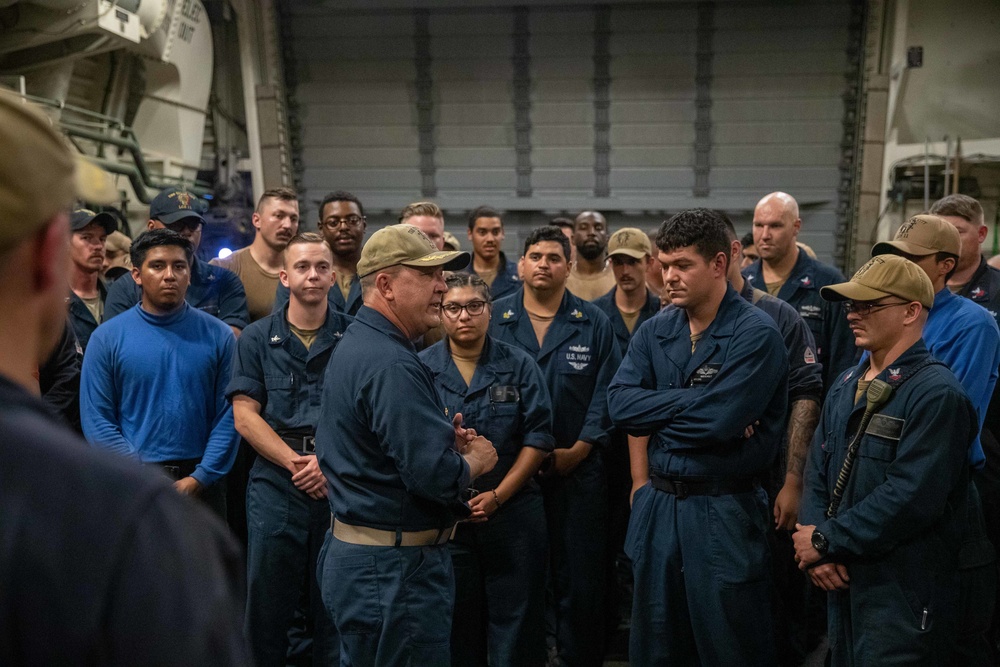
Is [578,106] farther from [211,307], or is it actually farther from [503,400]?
[503,400]

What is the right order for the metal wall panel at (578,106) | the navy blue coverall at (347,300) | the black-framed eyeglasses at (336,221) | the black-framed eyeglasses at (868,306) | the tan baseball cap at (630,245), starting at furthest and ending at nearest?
the metal wall panel at (578,106)
the black-framed eyeglasses at (336,221)
the tan baseball cap at (630,245)
the navy blue coverall at (347,300)
the black-framed eyeglasses at (868,306)

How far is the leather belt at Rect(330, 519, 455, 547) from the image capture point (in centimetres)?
264

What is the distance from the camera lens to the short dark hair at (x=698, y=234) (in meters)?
3.12

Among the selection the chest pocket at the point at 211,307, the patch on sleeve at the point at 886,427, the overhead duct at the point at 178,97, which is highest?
the overhead duct at the point at 178,97

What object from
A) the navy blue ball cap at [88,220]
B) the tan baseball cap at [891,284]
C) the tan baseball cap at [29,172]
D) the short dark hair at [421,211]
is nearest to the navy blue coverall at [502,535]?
the tan baseball cap at [891,284]

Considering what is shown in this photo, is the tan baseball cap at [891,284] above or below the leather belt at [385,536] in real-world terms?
above

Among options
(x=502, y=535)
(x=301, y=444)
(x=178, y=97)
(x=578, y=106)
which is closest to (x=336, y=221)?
(x=301, y=444)

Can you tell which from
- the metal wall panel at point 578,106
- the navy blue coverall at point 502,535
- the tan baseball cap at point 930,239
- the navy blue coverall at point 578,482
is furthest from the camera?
the metal wall panel at point 578,106

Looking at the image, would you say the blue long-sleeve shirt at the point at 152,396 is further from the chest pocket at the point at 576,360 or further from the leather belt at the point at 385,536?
the chest pocket at the point at 576,360

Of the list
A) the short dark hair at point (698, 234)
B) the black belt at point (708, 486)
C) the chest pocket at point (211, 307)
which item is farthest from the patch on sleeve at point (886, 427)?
the chest pocket at point (211, 307)

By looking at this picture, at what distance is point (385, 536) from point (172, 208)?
2.82m

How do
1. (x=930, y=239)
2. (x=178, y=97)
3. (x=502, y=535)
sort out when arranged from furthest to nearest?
(x=178, y=97)
(x=502, y=535)
(x=930, y=239)

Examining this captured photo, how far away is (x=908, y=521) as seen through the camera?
2646mm

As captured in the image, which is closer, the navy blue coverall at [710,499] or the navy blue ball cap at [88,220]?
the navy blue coverall at [710,499]
